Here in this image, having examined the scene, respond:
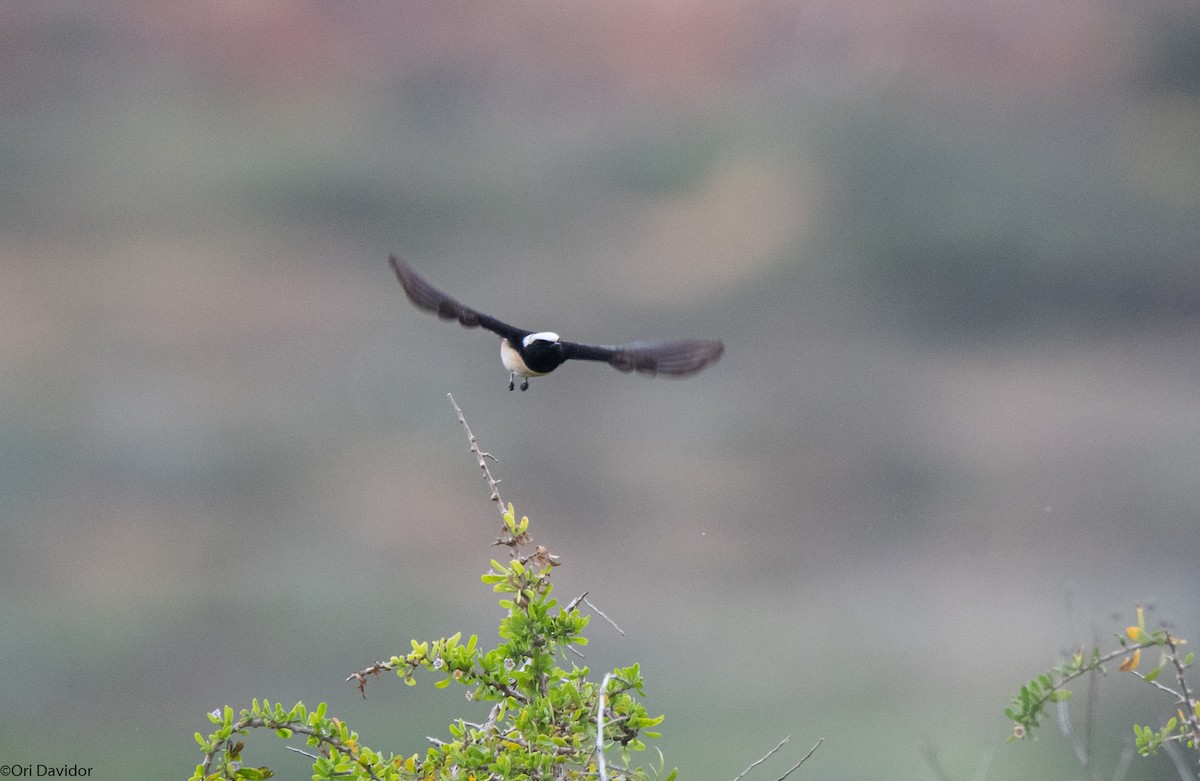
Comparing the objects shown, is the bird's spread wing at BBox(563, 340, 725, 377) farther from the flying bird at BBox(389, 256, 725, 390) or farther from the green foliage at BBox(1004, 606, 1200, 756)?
the green foliage at BBox(1004, 606, 1200, 756)

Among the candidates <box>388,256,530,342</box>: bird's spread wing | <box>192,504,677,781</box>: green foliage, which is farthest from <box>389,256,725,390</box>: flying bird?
<box>192,504,677,781</box>: green foliage

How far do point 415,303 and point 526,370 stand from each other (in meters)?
0.20

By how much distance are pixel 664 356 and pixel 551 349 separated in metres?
0.14

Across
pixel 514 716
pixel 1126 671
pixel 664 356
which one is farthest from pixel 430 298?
pixel 1126 671

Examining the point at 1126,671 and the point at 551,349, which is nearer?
the point at 1126,671

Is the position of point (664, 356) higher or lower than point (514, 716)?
higher

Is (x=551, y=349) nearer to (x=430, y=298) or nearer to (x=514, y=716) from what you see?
(x=430, y=298)

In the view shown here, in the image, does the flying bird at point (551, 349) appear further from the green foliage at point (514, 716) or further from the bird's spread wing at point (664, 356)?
the green foliage at point (514, 716)

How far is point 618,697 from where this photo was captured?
3.45 feet

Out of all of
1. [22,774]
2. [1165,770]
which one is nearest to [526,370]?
[22,774]

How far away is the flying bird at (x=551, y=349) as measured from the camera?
4.20 ft

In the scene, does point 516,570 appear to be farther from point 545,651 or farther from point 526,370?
point 526,370

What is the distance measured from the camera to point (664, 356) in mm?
1345

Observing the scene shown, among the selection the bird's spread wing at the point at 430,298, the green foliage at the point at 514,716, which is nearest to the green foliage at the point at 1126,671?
the green foliage at the point at 514,716
